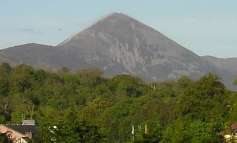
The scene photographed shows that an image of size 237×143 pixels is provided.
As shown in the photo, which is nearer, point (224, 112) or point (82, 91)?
point (224, 112)

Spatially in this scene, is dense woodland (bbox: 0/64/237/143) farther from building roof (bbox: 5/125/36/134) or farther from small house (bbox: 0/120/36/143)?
small house (bbox: 0/120/36/143)

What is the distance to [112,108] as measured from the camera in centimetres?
6669

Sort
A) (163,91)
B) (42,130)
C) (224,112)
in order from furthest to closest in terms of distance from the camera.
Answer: (163,91), (224,112), (42,130)

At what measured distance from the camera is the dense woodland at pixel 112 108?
38406 mm

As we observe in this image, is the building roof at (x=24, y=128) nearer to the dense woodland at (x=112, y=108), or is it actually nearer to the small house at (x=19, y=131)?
the small house at (x=19, y=131)

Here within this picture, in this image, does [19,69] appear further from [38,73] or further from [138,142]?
[138,142]

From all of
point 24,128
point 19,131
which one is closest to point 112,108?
point 24,128

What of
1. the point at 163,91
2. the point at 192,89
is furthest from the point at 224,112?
the point at 163,91

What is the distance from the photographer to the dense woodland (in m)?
38.4

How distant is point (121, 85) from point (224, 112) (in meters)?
43.2

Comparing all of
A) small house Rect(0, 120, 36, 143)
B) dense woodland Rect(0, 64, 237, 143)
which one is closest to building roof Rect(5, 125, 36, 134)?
small house Rect(0, 120, 36, 143)

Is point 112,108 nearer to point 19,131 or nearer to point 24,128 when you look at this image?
point 24,128

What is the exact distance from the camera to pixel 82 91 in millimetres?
91062

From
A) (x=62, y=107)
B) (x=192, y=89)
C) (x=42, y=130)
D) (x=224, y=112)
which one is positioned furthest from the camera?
(x=62, y=107)
